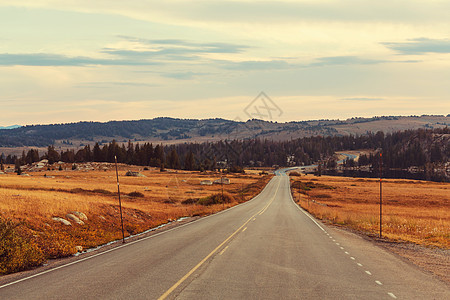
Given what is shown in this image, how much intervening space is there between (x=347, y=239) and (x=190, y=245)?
9.87 meters

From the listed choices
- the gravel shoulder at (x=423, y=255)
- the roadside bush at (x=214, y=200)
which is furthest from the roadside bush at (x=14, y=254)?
the roadside bush at (x=214, y=200)

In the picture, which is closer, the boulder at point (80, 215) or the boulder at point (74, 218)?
the boulder at point (74, 218)

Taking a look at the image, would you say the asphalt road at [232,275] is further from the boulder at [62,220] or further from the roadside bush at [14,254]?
the boulder at [62,220]

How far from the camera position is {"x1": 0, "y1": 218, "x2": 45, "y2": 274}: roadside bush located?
1377 cm

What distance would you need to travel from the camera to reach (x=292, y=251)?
1748 cm

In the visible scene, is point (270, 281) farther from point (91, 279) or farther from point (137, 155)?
point (137, 155)

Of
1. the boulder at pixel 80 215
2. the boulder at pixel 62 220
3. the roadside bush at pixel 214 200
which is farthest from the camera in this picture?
the roadside bush at pixel 214 200

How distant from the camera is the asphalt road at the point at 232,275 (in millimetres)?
10445

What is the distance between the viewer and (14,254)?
14.1 m

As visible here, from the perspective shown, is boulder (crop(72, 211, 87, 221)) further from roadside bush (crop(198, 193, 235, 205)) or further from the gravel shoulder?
roadside bush (crop(198, 193, 235, 205))

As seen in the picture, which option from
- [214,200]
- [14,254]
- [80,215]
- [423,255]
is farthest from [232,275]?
[214,200]

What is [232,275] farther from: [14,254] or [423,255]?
[423,255]

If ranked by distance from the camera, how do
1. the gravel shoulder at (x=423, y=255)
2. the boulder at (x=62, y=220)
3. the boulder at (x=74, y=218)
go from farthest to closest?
the boulder at (x=74, y=218), the boulder at (x=62, y=220), the gravel shoulder at (x=423, y=255)

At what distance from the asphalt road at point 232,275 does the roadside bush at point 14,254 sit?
128cm
